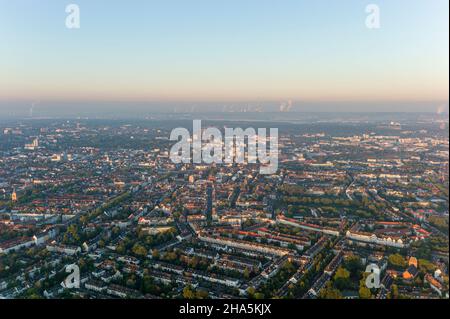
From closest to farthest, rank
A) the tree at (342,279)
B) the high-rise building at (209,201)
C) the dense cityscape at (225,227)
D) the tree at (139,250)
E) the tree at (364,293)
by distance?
the tree at (364,293)
the tree at (342,279)
the dense cityscape at (225,227)
the tree at (139,250)
the high-rise building at (209,201)

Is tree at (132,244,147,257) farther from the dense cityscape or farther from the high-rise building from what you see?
the high-rise building

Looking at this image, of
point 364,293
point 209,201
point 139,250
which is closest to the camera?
point 364,293

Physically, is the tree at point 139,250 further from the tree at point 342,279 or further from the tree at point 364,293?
the tree at point 364,293

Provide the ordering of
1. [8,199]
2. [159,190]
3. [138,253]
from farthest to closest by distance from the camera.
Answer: [159,190]
[8,199]
[138,253]

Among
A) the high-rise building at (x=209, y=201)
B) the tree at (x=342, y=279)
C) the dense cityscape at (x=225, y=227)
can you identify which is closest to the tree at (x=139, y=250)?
the dense cityscape at (x=225, y=227)

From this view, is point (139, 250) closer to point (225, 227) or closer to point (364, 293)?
point (225, 227)

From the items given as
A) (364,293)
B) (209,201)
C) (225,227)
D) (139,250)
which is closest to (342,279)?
(364,293)
